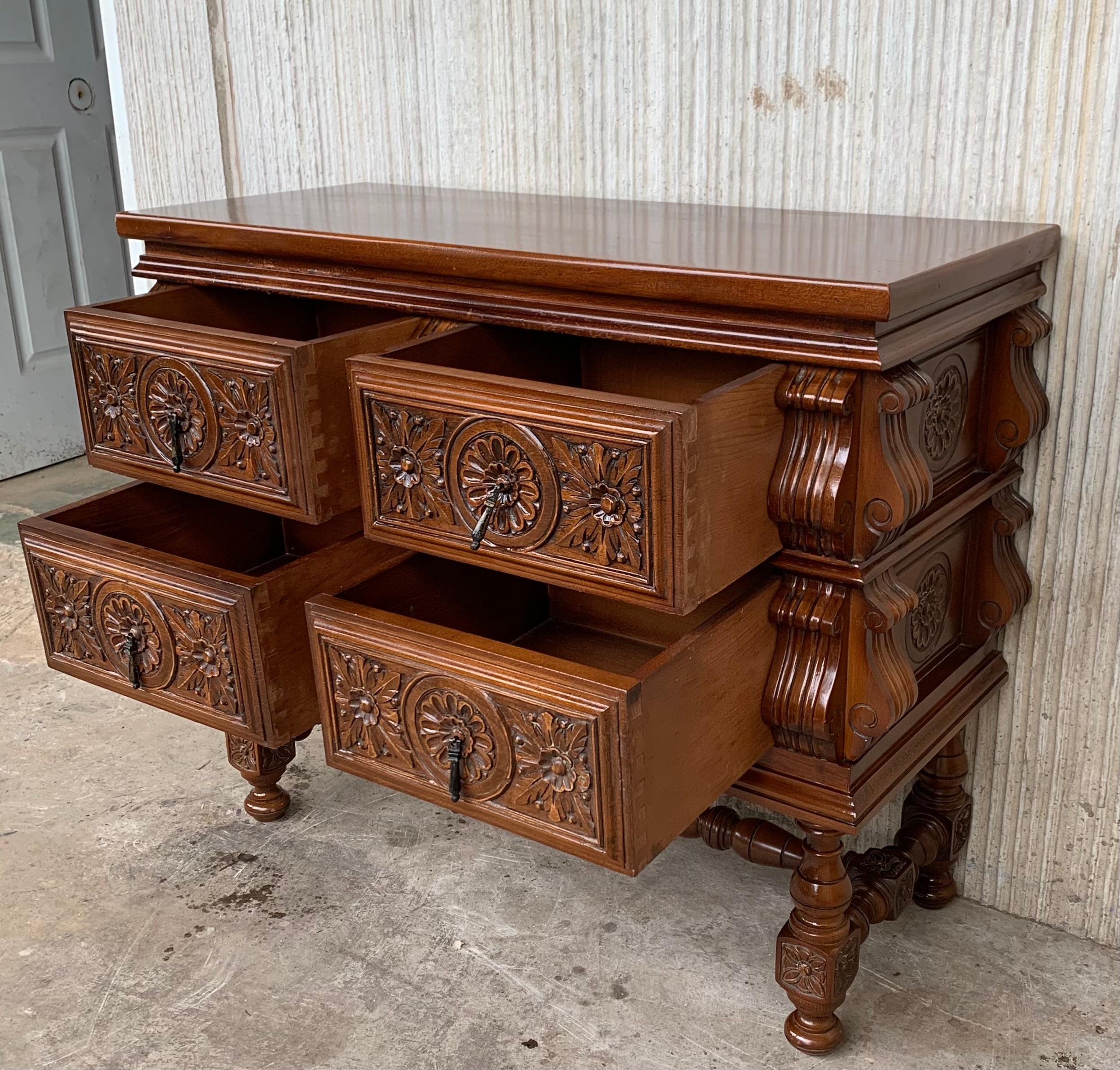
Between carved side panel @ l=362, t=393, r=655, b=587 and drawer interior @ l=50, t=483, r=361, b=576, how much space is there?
13.3 inches

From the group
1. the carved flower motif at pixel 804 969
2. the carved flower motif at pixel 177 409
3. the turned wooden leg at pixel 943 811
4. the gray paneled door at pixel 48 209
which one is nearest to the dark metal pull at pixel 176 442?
the carved flower motif at pixel 177 409

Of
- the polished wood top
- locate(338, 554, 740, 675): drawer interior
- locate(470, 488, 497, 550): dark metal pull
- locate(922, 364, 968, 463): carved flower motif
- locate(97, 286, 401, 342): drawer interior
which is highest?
the polished wood top

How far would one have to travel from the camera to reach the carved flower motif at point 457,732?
109 centimetres

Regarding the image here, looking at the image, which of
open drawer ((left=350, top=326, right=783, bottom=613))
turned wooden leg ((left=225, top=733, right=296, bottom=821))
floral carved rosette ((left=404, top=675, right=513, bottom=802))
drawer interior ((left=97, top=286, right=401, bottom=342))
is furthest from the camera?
turned wooden leg ((left=225, top=733, right=296, bottom=821))

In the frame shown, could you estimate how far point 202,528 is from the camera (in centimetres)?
160

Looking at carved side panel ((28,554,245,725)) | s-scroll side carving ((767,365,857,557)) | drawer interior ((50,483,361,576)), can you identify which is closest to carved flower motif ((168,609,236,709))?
carved side panel ((28,554,245,725))

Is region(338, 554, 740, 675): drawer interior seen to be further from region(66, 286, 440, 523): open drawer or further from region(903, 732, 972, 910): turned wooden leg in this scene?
region(903, 732, 972, 910): turned wooden leg

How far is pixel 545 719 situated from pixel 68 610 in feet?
2.16

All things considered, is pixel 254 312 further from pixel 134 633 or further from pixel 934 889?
pixel 934 889

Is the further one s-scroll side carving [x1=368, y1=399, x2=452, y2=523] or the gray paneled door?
the gray paneled door

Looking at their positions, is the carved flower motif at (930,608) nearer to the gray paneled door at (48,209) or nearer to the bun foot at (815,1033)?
the bun foot at (815,1033)

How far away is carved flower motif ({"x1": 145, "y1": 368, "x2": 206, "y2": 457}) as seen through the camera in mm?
1275

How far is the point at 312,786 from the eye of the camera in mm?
1877

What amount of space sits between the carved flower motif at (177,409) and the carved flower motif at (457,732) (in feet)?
1.31
